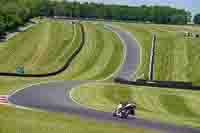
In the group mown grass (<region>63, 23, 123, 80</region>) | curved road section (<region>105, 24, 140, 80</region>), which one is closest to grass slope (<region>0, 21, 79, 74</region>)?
mown grass (<region>63, 23, 123, 80</region>)

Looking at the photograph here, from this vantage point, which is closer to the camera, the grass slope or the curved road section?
the curved road section

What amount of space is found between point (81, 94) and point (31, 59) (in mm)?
44183

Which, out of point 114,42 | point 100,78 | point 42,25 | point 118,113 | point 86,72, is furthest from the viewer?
point 42,25

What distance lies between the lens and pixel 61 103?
2047 inches

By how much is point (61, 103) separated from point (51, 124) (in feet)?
50.5

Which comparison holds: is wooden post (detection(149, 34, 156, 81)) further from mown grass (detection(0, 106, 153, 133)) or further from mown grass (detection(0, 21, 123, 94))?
mown grass (detection(0, 106, 153, 133))

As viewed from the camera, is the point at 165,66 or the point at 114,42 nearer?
the point at 165,66

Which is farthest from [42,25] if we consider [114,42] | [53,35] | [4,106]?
[4,106]

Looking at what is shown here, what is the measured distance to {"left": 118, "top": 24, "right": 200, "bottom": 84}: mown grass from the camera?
93500mm

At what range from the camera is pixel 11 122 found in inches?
1431

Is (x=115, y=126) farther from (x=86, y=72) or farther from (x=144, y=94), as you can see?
(x=86, y=72)

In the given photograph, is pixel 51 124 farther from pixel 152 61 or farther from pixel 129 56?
pixel 129 56

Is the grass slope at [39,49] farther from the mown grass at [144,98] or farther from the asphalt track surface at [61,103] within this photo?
the mown grass at [144,98]

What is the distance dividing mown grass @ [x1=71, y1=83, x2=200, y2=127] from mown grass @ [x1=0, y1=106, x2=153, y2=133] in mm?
9542
